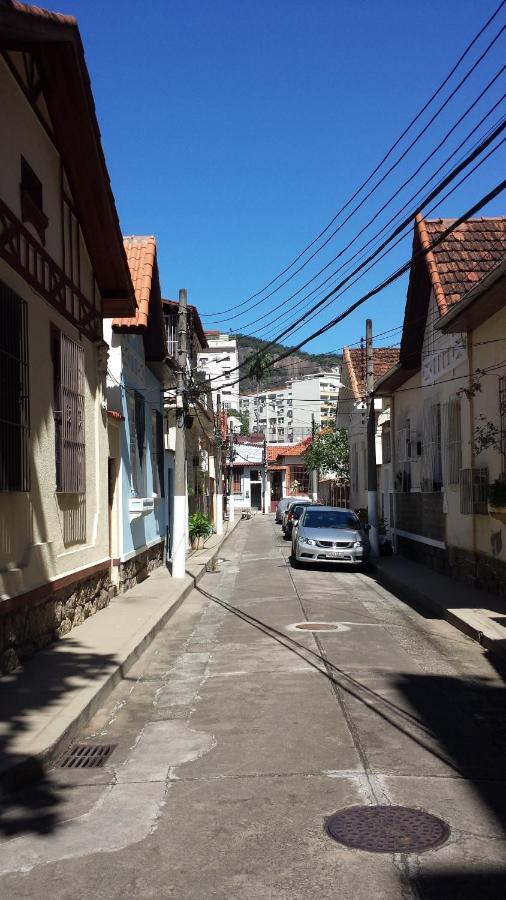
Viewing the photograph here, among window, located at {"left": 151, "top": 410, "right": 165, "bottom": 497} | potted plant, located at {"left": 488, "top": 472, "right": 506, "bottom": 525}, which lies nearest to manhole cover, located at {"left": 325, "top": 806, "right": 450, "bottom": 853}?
potted plant, located at {"left": 488, "top": 472, "right": 506, "bottom": 525}

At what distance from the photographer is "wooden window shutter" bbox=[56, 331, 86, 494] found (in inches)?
424

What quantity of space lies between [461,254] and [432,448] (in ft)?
15.5

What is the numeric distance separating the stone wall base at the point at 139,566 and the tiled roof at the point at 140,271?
14.5ft

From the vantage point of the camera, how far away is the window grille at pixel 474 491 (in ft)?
46.4

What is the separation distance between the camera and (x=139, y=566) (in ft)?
57.8

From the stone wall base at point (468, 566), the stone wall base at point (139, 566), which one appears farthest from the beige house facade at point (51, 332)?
the stone wall base at point (468, 566)

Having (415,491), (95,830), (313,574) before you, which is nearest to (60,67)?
(95,830)

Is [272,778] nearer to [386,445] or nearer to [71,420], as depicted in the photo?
[71,420]

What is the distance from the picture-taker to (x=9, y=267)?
8688 mm

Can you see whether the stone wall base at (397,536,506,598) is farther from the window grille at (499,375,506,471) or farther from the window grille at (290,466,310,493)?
the window grille at (290,466,310,493)

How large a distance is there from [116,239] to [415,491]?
1180 centimetres

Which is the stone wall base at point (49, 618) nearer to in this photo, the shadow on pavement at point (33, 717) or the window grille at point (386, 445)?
the shadow on pavement at point (33, 717)

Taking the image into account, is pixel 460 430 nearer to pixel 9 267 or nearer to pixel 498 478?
pixel 498 478

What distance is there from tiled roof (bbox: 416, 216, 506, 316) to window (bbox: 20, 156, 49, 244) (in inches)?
314
